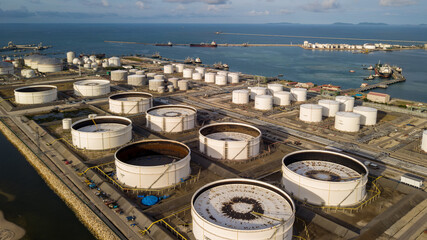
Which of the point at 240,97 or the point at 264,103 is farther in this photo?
the point at 240,97

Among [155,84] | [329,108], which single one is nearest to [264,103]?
[329,108]

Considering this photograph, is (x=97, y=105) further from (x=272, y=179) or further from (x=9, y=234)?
(x=272, y=179)

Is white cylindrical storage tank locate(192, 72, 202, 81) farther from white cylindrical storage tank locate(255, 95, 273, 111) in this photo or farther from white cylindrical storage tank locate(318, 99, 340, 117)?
white cylindrical storage tank locate(318, 99, 340, 117)

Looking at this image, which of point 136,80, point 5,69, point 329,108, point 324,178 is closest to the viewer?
point 324,178

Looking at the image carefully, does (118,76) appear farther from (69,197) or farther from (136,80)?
(69,197)

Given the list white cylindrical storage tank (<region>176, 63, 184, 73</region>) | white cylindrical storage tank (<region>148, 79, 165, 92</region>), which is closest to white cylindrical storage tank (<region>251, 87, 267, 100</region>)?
white cylindrical storage tank (<region>148, 79, 165, 92</region>)

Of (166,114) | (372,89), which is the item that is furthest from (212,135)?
(372,89)
